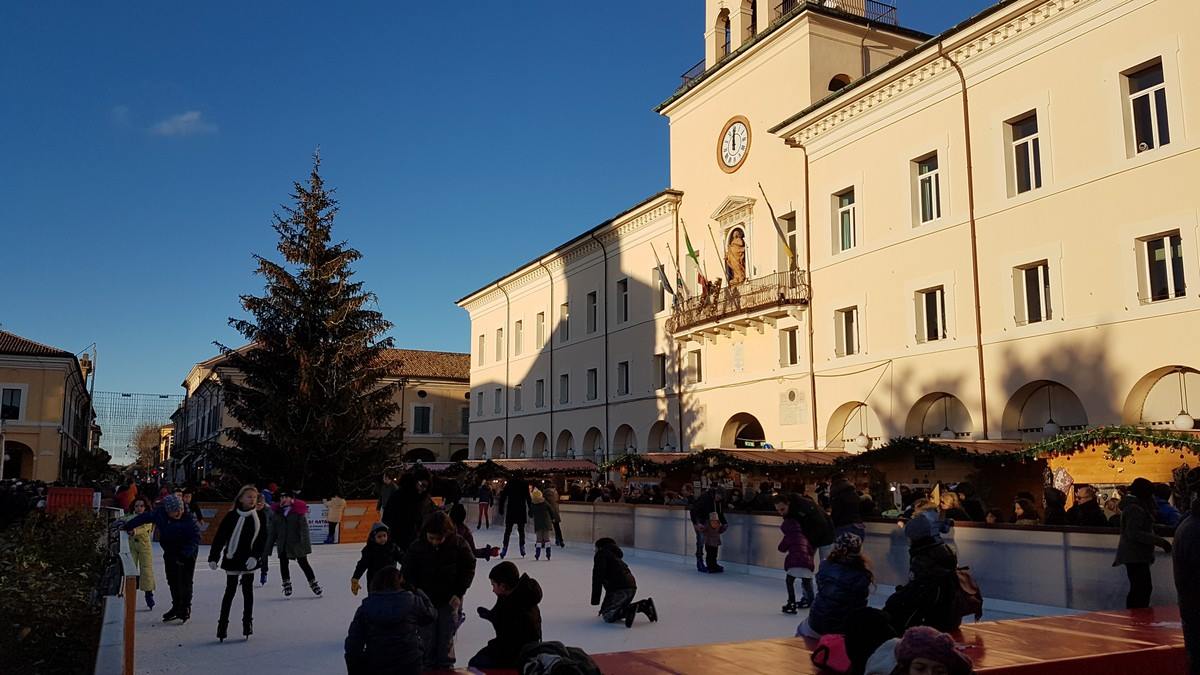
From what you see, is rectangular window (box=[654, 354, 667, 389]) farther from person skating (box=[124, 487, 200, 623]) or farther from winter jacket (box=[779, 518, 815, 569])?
person skating (box=[124, 487, 200, 623])

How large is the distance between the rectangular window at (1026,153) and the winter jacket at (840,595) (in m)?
16.4

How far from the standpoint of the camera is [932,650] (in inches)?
162

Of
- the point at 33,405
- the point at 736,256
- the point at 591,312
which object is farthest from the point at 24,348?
the point at 736,256

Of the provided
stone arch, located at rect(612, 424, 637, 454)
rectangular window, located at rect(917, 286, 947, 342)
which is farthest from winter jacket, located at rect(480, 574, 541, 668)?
stone arch, located at rect(612, 424, 637, 454)

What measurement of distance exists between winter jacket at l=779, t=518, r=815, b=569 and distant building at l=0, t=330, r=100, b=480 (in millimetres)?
51073

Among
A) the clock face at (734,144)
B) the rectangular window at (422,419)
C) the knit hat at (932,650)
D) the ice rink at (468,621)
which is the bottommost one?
the ice rink at (468,621)

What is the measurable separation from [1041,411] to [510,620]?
1742cm

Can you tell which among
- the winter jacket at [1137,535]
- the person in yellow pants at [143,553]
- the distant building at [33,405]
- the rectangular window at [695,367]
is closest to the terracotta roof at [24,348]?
the distant building at [33,405]

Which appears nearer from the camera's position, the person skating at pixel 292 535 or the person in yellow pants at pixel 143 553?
the person in yellow pants at pixel 143 553

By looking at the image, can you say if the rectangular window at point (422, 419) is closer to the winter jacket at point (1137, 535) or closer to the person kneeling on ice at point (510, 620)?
the winter jacket at point (1137, 535)

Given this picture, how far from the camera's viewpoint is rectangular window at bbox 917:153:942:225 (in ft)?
77.4

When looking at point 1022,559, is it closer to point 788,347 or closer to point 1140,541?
point 1140,541

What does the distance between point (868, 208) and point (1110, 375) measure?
28.0 ft

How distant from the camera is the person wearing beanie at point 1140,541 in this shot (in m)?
9.58
